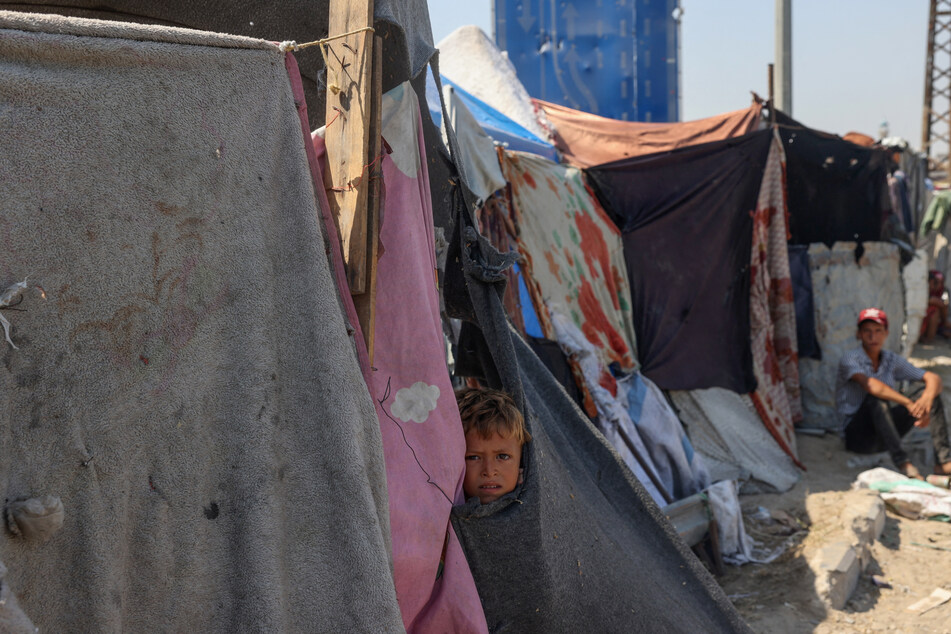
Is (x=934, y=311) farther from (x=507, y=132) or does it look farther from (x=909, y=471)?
(x=507, y=132)

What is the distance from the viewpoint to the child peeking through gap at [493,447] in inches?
81.7

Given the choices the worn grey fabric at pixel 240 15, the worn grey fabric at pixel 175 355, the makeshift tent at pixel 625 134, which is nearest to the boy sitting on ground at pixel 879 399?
the makeshift tent at pixel 625 134

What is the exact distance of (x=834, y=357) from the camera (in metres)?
6.34

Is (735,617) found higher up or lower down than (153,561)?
lower down

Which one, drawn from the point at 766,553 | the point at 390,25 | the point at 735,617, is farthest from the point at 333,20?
the point at 766,553

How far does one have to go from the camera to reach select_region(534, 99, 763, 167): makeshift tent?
17.4 feet

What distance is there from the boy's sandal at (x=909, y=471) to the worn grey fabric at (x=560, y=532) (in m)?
3.26

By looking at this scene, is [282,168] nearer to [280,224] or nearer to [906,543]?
[280,224]

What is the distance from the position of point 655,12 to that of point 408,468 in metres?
7.73

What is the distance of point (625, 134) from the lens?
546 centimetres

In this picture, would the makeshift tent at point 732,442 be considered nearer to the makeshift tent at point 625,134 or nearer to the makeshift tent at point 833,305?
the makeshift tent at point 833,305

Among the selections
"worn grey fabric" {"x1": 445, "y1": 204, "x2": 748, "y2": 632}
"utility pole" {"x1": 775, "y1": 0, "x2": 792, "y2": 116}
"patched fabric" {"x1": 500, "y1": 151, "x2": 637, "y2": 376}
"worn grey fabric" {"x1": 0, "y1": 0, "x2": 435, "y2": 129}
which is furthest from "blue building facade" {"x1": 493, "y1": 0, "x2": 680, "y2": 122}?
"worn grey fabric" {"x1": 0, "y1": 0, "x2": 435, "y2": 129}

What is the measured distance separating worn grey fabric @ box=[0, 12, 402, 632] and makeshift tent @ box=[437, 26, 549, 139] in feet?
13.7

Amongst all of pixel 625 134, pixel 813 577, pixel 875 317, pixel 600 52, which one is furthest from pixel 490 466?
pixel 600 52
